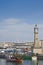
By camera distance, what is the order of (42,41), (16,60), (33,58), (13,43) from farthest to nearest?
(13,43), (42,41), (33,58), (16,60)

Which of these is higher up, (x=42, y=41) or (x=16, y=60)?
(x=42, y=41)

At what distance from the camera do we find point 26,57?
5078cm

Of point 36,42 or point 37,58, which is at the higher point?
point 36,42

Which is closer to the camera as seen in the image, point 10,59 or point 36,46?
point 10,59

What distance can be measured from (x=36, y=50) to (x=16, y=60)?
56.1 feet

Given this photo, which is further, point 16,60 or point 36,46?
point 36,46

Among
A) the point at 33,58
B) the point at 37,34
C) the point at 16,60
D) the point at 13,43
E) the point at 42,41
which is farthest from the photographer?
the point at 13,43

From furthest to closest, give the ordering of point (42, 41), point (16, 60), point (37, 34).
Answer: point (42, 41) → point (37, 34) → point (16, 60)

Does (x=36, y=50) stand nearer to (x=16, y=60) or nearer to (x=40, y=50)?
(x=40, y=50)

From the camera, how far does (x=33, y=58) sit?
48031 millimetres

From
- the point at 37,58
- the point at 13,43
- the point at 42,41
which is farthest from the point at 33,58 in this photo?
the point at 13,43

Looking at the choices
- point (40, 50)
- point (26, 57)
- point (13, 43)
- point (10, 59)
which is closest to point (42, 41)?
point (13, 43)

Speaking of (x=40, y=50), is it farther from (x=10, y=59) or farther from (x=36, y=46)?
(x=10, y=59)

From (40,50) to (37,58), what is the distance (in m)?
8.57
